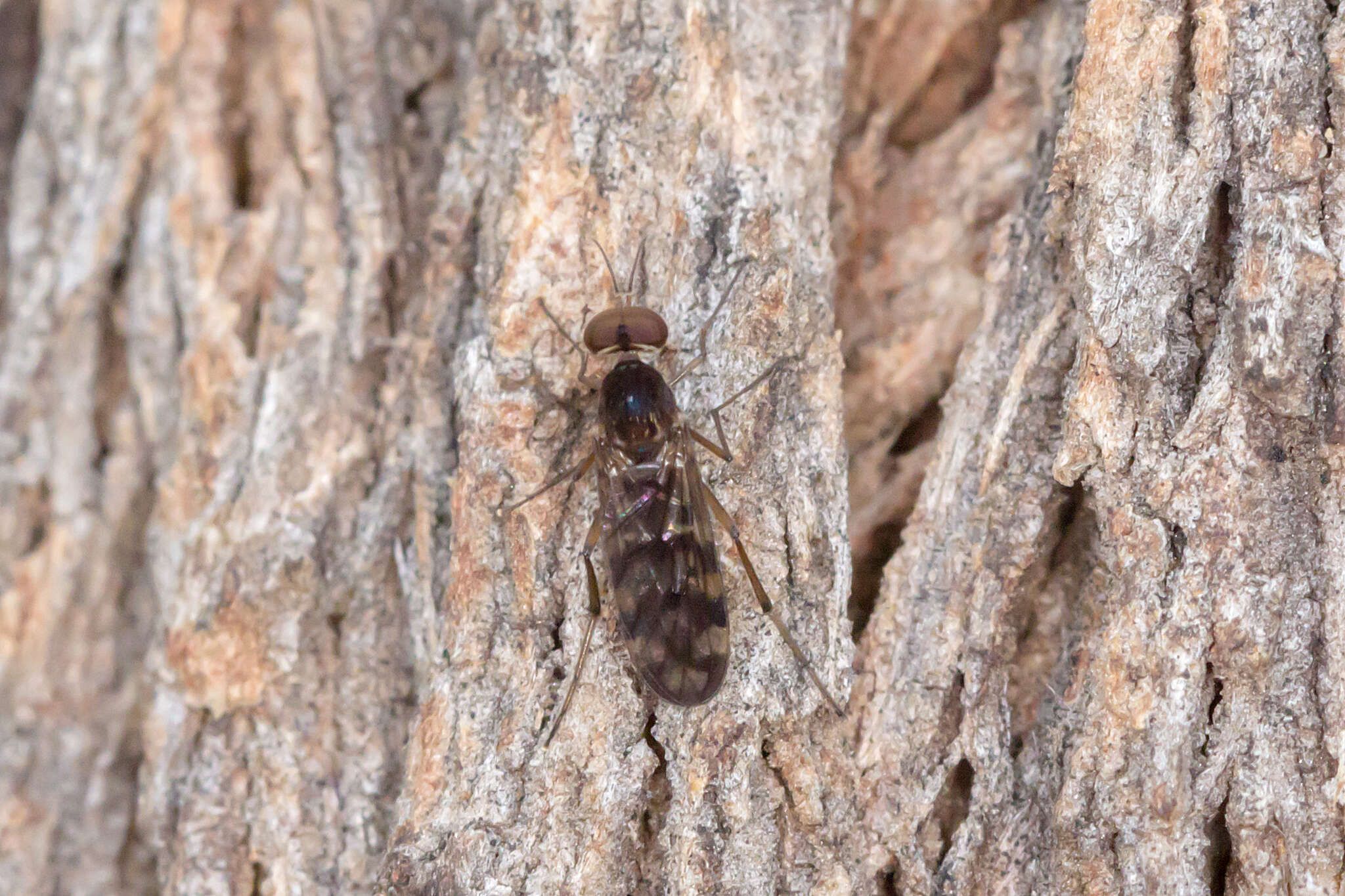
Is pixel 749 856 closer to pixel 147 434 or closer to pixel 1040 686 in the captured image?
pixel 1040 686

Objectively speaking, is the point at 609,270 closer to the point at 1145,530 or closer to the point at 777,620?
the point at 777,620

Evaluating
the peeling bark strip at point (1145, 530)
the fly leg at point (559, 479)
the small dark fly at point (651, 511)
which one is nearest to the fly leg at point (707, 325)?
the small dark fly at point (651, 511)

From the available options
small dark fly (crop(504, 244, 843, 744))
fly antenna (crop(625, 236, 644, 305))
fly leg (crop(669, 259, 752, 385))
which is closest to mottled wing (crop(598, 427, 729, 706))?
small dark fly (crop(504, 244, 843, 744))

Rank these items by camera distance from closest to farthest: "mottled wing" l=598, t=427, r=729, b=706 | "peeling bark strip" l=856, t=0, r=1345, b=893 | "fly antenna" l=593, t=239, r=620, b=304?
"peeling bark strip" l=856, t=0, r=1345, b=893 → "mottled wing" l=598, t=427, r=729, b=706 → "fly antenna" l=593, t=239, r=620, b=304

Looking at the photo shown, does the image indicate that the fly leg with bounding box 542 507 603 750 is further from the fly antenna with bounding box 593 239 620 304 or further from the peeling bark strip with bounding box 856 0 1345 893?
the peeling bark strip with bounding box 856 0 1345 893

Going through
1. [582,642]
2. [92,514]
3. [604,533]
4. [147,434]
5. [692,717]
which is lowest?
[692,717]

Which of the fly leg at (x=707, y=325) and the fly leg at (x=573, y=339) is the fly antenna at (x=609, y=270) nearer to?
the fly leg at (x=573, y=339)

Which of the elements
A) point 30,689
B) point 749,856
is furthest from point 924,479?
point 30,689
